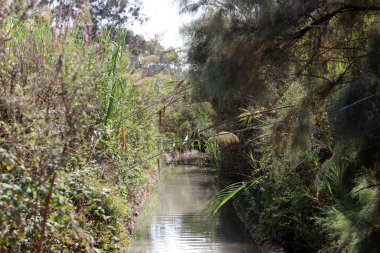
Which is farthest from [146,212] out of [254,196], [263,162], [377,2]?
[377,2]

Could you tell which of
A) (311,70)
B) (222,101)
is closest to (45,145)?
(222,101)

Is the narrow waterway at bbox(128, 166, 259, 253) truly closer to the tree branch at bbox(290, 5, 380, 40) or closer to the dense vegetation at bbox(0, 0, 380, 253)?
the dense vegetation at bbox(0, 0, 380, 253)

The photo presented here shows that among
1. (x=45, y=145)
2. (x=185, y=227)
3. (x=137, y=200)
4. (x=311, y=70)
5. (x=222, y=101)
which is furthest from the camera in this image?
(x=137, y=200)

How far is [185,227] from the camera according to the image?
1046 cm

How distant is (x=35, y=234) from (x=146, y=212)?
821 centimetres

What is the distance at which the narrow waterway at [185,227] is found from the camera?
29.6 ft

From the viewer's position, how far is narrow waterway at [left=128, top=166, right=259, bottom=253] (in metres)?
9.01

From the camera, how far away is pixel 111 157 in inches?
325

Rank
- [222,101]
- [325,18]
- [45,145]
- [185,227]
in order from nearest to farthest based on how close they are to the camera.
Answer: [45,145]
[325,18]
[222,101]
[185,227]

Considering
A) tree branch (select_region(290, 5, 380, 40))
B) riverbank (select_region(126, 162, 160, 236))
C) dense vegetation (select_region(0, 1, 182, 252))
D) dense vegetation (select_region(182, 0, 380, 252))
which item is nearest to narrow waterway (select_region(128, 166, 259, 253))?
riverbank (select_region(126, 162, 160, 236))

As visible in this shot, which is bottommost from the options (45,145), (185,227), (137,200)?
(185,227)

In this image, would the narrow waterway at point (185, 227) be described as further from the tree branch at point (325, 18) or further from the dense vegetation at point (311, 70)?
the tree branch at point (325, 18)

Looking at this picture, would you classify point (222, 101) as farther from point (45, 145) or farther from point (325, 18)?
point (45, 145)

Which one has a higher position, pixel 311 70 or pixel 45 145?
pixel 311 70
